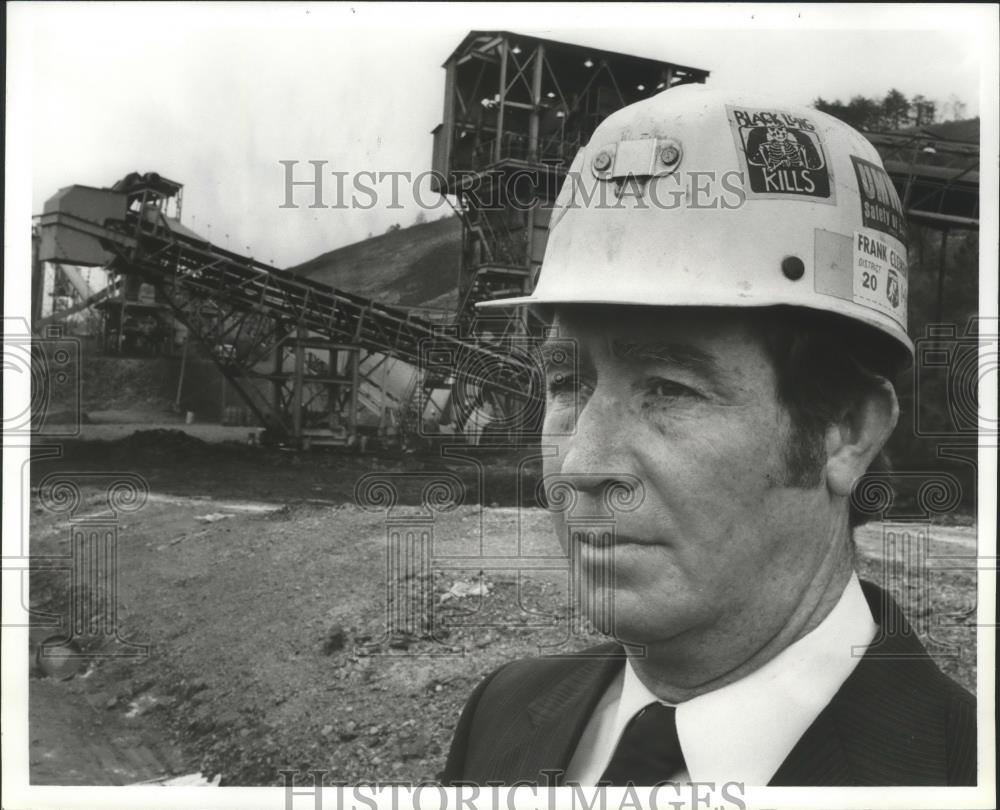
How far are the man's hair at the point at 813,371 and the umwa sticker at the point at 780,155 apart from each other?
29 cm

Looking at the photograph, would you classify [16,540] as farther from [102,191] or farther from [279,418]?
[102,191]

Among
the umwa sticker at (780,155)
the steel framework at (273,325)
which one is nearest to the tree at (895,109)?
the umwa sticker at (780,155)

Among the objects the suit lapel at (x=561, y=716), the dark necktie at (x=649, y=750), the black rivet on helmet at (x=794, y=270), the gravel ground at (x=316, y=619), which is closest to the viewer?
the black rivet on helmet at (x=794, y=270)

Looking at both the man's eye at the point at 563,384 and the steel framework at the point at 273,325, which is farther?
the steel framework at the point at 273,325

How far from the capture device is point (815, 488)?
7.57ft

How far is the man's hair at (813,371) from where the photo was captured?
2215 mm

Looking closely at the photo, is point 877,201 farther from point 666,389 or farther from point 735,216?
point 666,389

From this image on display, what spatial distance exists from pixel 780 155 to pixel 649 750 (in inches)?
63.4

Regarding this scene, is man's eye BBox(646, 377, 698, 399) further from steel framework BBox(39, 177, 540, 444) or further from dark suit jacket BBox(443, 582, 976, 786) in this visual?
steel framework BBox(39, 177, 540, 444)

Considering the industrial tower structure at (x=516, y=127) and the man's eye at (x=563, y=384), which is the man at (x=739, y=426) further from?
the industrial tower structure at (x=516, y=127)

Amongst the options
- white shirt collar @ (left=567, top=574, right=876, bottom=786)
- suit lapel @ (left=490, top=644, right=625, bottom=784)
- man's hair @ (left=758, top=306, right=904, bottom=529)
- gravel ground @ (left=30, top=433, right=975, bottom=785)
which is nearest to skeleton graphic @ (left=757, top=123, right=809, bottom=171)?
man's hair @ (left=758, top=306, right=904, bottom=529)

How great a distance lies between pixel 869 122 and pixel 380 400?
2088 mm

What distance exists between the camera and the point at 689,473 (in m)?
2.28

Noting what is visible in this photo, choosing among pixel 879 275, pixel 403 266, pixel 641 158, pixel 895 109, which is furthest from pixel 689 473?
pixel 895 109
